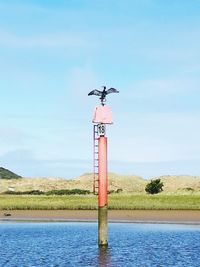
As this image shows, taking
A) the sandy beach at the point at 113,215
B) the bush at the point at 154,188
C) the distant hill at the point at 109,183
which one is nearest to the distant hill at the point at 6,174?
the distant hill at the point at 109,183

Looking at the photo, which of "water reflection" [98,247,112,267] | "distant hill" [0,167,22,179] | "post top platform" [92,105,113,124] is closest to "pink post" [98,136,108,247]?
"water reflection" [98,247,112,267]

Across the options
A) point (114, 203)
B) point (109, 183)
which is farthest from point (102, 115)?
point (109, 183)

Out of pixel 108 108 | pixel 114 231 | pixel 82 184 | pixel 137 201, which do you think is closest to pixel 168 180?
pixel 82 184

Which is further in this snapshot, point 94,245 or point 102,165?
point 94,245

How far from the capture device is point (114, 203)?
76.6 meters

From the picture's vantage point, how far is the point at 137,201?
7838 centimetres

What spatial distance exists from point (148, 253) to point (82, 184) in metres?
100

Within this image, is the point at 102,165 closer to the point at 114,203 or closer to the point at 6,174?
the point at 114,203

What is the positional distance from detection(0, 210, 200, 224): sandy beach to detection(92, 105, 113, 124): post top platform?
23.1 m

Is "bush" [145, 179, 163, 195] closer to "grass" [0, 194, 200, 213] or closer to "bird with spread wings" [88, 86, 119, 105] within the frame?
"grass" [0, 194, 200, 213]

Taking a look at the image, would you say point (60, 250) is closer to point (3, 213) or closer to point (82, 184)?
point (3, 213)

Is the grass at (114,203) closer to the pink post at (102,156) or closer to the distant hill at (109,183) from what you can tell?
the pink post at (102,156)

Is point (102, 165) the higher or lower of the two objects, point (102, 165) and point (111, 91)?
the lower

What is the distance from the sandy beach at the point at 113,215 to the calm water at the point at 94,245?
5002mm
